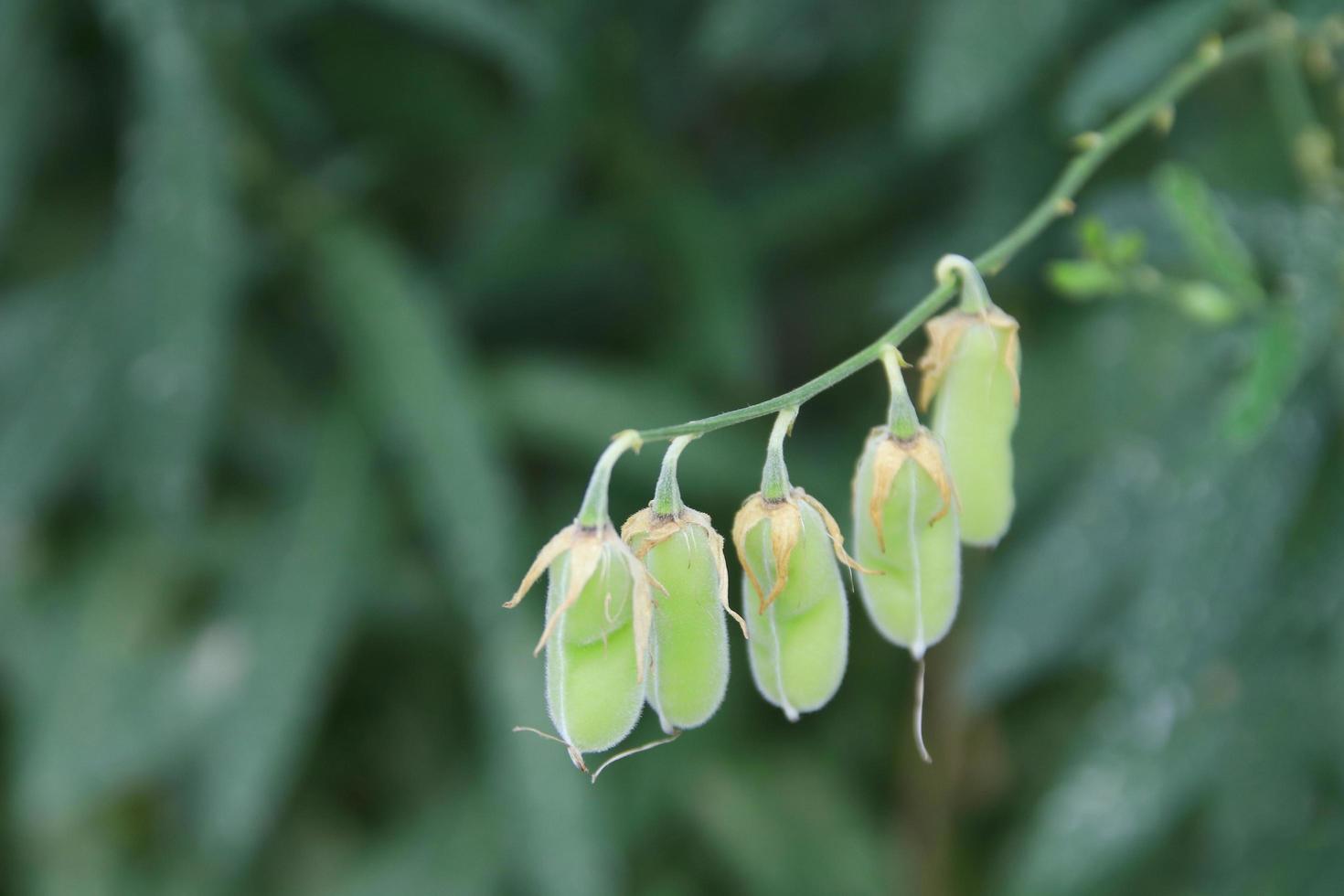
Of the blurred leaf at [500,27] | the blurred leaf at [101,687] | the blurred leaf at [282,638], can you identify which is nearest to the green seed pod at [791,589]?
the blurred leaf at [500,27]

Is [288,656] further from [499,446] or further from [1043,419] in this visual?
[1043,419]

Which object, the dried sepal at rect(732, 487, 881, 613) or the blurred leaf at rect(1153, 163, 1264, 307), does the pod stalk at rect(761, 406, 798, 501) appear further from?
the blurred leaf at rect(1153, 163, 1264, 307)

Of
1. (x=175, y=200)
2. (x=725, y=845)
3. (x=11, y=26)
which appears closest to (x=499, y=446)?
(x=175, y=200)

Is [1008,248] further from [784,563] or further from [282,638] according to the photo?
[282,638]

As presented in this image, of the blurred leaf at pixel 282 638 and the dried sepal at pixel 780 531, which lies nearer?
the dried sepal at pixel 780 531

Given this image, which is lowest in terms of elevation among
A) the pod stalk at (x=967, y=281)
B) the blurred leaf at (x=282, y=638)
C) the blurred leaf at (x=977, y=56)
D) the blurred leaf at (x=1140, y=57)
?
the pod stalk at (x=967, y=281)

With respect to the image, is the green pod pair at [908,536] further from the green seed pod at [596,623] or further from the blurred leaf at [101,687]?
the blurred leaf at [101,687]

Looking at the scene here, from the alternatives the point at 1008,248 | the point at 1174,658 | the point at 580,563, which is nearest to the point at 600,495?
the point at 580,563
